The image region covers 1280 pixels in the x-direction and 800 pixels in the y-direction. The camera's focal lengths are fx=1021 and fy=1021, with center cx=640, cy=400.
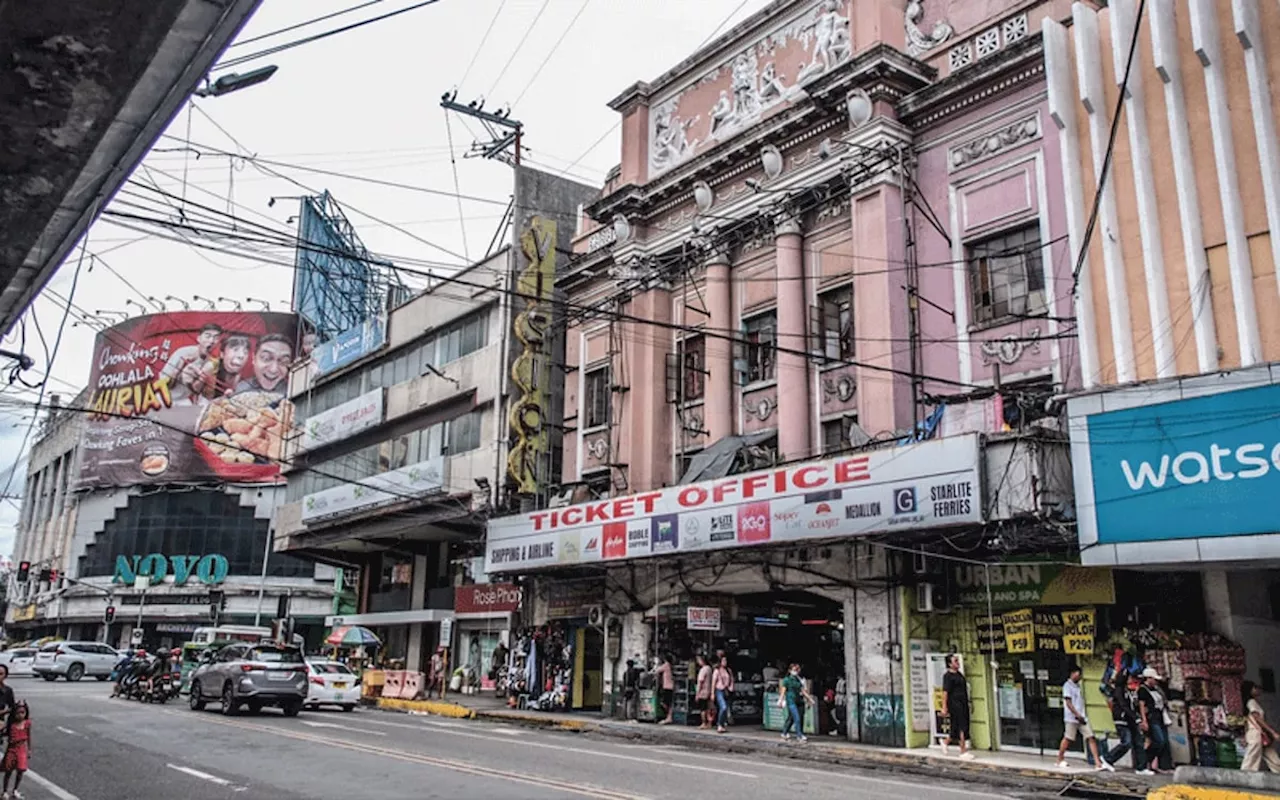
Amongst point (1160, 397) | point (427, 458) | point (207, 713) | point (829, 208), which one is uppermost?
point (829, 208)

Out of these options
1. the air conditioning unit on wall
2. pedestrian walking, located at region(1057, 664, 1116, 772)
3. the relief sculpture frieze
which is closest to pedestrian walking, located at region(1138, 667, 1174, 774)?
pedestrian walking, located at region(1057, 664, 1116, 772)

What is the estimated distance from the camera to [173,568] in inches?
2943

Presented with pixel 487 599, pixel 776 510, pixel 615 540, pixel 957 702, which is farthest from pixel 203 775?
pixel 487 599

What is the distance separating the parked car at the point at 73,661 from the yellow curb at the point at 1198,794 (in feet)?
150

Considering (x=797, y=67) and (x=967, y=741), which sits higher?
(x=797, y=67)

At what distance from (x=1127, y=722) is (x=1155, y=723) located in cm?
50

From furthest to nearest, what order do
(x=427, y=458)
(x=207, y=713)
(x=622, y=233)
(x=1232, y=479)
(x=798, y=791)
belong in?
(x=427, y=458) < (x=622, y=233) < (x=207, y=713) < (x=1232, y=479) < (x=798, y=791)

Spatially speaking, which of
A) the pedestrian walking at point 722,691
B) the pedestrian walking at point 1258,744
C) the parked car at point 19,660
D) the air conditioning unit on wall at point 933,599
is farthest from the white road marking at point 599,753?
the parked car at point 19,660

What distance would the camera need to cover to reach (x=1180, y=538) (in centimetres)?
1481

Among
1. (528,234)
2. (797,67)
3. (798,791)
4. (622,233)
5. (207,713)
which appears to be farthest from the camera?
(528,234)

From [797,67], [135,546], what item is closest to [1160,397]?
[797,67]

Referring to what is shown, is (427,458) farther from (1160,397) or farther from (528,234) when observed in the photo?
(1160,397)

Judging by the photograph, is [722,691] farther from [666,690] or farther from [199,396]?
[199,396]

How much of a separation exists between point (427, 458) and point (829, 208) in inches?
732
